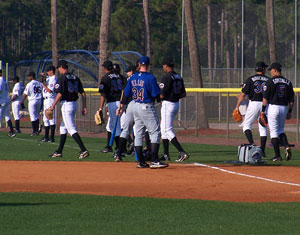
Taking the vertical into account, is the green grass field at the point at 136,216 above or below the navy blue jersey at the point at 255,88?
below

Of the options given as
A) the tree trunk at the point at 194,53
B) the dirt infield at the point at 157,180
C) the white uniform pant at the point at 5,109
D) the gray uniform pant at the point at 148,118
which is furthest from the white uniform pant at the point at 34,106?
the gray uniform pant at the point at 148,118

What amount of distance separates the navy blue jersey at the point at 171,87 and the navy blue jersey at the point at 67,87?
1873mm

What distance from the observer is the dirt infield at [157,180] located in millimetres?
10547

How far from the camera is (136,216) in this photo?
8.41m

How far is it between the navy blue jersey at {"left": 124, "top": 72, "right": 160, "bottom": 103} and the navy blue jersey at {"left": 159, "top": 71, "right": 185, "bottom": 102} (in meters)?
1.60

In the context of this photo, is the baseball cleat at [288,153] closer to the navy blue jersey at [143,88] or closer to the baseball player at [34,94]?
the navy blue jersey at [143,88]

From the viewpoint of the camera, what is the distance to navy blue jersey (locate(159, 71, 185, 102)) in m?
14.8

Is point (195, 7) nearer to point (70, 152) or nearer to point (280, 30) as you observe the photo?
point (280, 30)

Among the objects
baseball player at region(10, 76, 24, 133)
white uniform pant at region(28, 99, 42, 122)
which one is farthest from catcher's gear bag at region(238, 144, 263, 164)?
baseball player at region(10, 76, 24, 133)

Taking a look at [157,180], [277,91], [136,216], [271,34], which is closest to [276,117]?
[277,91]

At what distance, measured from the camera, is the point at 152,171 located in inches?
524

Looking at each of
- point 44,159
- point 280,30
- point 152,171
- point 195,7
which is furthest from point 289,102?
point 280,30

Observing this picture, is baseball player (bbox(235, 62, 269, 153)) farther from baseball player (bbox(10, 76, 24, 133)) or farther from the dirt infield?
baseball player (bbox(10, 76, 24, 133))

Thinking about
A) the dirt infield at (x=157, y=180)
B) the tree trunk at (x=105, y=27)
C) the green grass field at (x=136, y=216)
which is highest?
the tree trunk at (x=105, y=27)
